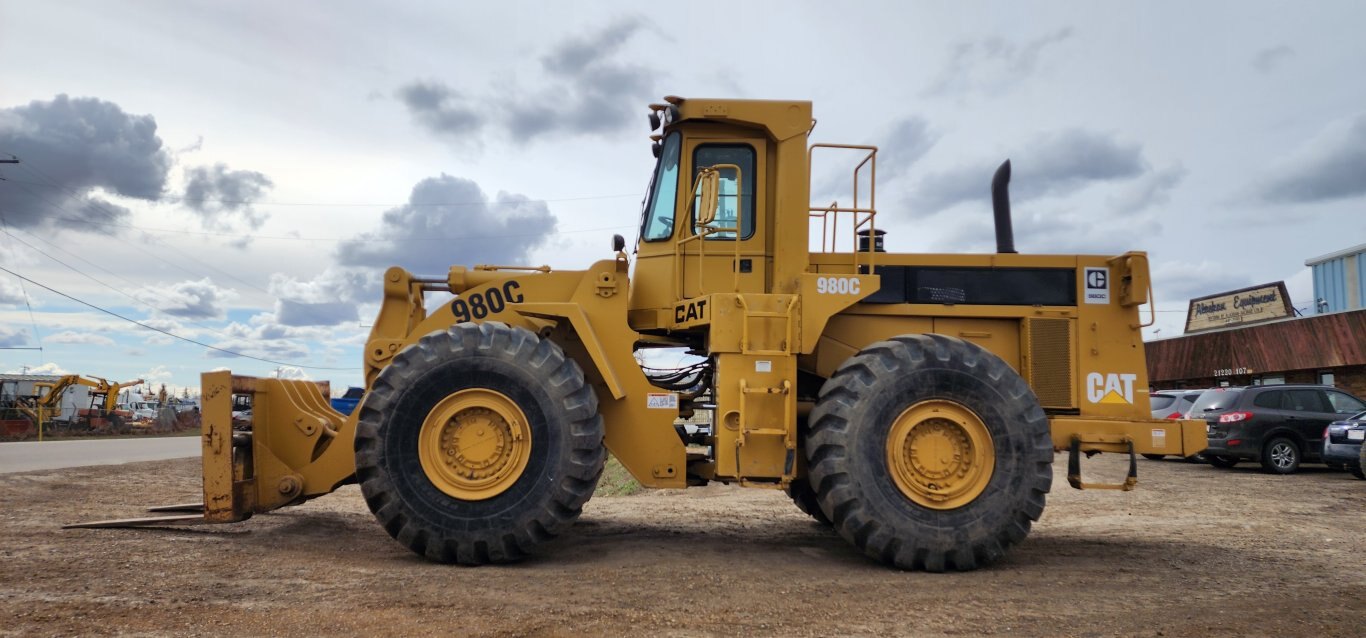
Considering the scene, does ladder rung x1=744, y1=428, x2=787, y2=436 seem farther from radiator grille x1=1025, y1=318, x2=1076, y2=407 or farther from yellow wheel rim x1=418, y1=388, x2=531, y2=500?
radiator grille x1=1025, y1=318, x2=1076, y2=407

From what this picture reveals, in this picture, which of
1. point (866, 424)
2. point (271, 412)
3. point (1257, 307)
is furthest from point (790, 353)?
point (1257, 307)

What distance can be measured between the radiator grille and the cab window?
2560 mm

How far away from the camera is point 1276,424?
16.4 m

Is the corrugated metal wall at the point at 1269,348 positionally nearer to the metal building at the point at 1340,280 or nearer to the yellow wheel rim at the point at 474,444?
the metal building at the point at 1340,280

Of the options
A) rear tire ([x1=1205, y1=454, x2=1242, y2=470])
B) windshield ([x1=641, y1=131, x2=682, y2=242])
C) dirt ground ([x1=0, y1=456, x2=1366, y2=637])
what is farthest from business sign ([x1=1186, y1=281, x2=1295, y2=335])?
windshield ([x1=641, y1=131, x2=682, y2=242])

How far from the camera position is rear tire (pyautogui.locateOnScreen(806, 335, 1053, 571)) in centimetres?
650

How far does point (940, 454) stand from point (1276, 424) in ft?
→ 43.7

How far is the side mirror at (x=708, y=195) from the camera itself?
A: 6805 millimetres

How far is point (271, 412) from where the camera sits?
7539 mm

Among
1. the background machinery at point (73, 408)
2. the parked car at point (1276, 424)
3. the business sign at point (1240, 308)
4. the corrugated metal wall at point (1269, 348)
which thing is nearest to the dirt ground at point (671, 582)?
the parked car at point (1276, 424)

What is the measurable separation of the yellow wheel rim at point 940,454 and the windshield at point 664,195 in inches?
101

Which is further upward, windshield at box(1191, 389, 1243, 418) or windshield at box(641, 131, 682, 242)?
windshield at box(641, 131, 682, 242)

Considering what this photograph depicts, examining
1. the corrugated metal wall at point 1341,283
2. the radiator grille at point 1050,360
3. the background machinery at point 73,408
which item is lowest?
the background machinery at point 73,408

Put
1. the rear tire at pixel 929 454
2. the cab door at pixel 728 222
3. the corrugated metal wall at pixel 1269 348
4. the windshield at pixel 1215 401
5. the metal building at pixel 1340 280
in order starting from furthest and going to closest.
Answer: the metal building at pixel 1340 280
the corrugated metal wall at pixel 1269 348
the windshield at pixel 1215 401
the cab door at pixel 728 222
the rear tire at pixel 929 454
